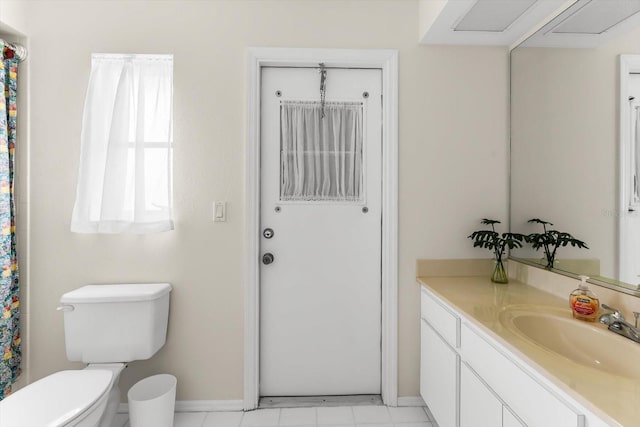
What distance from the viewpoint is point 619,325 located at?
1114 mm

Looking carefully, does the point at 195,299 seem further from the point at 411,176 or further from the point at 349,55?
the point at 349,55

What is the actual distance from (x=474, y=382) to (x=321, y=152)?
137cm

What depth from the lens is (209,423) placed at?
5.86ft

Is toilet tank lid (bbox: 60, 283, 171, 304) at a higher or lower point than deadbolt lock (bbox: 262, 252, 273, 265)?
lower

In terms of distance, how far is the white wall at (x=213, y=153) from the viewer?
1.83 meters

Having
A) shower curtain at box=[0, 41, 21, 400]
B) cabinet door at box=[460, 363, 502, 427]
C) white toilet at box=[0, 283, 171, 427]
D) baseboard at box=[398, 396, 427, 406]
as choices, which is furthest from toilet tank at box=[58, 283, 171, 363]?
cabinet door at box=[460, 363, 502, 427]

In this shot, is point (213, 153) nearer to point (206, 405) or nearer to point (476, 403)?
point (206, 405)

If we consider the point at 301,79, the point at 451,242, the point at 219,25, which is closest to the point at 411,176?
the point at 451,242

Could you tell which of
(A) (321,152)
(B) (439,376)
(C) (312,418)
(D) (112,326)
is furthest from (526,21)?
(D) (112,326)

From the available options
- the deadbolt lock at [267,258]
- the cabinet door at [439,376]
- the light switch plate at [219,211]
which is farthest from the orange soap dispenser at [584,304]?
the light switch plate at [219,211]

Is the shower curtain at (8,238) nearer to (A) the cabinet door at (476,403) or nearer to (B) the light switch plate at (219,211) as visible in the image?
(B) the light switch plate at (219,211)

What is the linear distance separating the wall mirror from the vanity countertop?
0.24m

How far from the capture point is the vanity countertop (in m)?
0.73

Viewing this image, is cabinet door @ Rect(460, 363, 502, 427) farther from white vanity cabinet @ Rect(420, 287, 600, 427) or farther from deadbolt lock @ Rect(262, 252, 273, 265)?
deadbolt lock @ Rect(262, 252, 273, 265)
